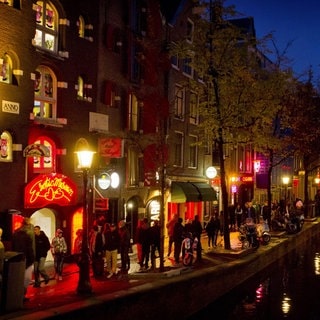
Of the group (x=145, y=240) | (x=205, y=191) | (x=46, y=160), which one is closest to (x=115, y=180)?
(x=46, y=160)

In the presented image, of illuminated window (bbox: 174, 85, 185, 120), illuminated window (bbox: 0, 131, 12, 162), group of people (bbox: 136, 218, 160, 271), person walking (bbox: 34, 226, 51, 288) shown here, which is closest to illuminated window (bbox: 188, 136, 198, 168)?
illuminated window (bbox: 174, 85, 185, 120)

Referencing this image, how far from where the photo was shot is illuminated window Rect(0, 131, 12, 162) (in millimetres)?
19500

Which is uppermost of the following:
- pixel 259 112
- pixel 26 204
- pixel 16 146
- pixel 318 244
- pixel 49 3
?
pixel 49 3

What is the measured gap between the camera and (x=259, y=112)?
87.7ft

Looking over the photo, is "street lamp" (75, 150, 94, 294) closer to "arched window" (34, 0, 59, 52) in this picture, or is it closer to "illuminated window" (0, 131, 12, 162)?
"illuminated window" (0, 131, 12, 162)

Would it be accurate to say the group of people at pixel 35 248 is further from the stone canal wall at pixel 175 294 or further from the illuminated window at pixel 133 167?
the illuminated window at pixel 133 167

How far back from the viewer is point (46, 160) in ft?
73.5

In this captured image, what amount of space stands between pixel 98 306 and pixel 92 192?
465 inches

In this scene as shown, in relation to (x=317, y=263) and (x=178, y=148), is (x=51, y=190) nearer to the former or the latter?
(x=178, y=148)

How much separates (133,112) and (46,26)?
26.0 feet

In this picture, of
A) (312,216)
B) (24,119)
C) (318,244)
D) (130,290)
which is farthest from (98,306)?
(312,216)

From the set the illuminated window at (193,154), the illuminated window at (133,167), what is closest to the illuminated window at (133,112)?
the illuminated window at (133,167)

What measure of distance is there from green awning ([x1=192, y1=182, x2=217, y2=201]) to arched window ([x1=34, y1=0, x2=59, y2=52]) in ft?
51.0

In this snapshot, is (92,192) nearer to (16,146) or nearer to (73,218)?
(73,218)
